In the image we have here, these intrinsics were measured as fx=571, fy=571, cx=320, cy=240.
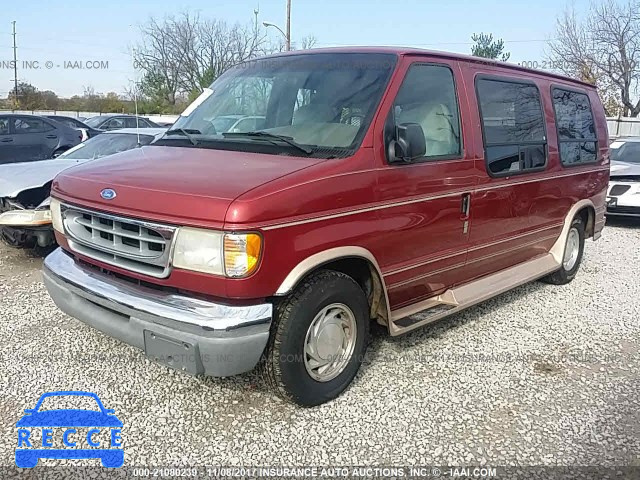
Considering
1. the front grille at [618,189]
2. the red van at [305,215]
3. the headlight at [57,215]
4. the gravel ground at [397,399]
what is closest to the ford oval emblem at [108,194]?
the red van at [305,215]

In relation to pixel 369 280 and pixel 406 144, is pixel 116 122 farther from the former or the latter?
pixel 406 144

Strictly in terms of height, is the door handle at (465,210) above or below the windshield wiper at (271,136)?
below

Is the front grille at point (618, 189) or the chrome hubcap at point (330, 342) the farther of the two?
the front grille at point (618, 189)

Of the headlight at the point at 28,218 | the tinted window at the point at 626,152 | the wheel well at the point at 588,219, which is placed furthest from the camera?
the tinted window at the point at 626,152

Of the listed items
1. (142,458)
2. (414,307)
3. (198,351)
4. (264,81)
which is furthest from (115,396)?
(264,81)

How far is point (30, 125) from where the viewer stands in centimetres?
1288

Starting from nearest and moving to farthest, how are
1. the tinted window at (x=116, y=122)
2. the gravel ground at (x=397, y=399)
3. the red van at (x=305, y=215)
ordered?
1. the red van at (x=305, y=215)
2. the gravel ground at (x=397, y=399)
3. the tinted window at (x=116, y=122)

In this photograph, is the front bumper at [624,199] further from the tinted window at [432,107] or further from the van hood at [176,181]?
the van hood at [176,181]

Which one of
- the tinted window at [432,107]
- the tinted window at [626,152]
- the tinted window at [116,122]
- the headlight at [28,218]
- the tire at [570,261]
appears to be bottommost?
the tire at [570,261]

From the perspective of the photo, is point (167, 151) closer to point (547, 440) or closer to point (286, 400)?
point (286, 400)

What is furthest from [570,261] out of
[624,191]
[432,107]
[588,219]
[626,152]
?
[626,152]

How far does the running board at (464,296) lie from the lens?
3.97 m

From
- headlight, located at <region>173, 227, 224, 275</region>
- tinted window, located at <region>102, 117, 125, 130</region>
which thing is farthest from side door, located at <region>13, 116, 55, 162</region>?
headlight, located at <region>173, 227, 224, 275</region>

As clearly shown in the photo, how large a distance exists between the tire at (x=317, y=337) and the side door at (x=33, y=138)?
11013 millimetres
